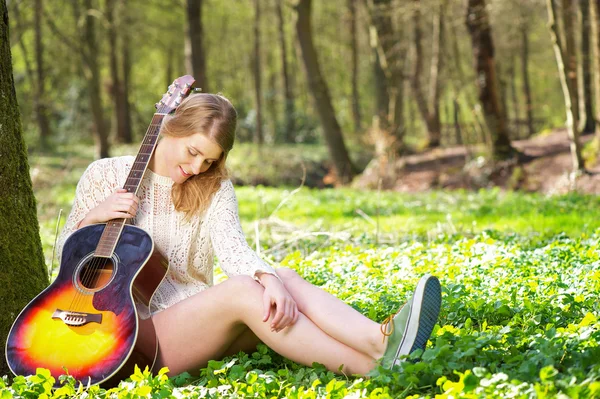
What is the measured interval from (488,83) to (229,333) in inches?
459

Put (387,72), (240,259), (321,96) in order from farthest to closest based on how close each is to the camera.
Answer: (387,72), (321,96), (240,259)

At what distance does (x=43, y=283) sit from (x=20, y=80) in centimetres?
2112

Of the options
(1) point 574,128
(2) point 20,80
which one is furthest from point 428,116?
(2) point 20,80

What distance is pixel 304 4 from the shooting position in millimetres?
15703

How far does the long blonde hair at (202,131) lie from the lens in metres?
3.65

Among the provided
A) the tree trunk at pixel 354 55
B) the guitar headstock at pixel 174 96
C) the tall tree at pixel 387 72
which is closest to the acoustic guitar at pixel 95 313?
the guitar headstock at pixel 174 96

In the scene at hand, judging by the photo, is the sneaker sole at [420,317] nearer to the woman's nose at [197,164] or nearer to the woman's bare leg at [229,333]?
the woman's bare leg at [229,333]

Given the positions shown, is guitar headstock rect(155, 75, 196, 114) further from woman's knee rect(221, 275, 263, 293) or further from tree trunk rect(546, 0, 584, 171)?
tree trunk rect(546, 0, 584, 171)

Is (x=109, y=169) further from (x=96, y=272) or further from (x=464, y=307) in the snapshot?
(x=464, y=307)

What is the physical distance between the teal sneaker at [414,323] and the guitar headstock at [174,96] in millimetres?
1679

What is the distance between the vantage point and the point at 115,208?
141 inches

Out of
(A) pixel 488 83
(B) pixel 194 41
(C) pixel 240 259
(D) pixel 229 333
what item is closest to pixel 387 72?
(A) pixel 488 83

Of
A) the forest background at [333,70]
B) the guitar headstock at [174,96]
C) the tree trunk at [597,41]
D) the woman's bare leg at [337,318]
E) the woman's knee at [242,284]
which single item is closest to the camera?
the woman's bare leg at [337,318]

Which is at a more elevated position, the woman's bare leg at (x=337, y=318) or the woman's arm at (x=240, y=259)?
the woman's arm at (x=240, y=259)
